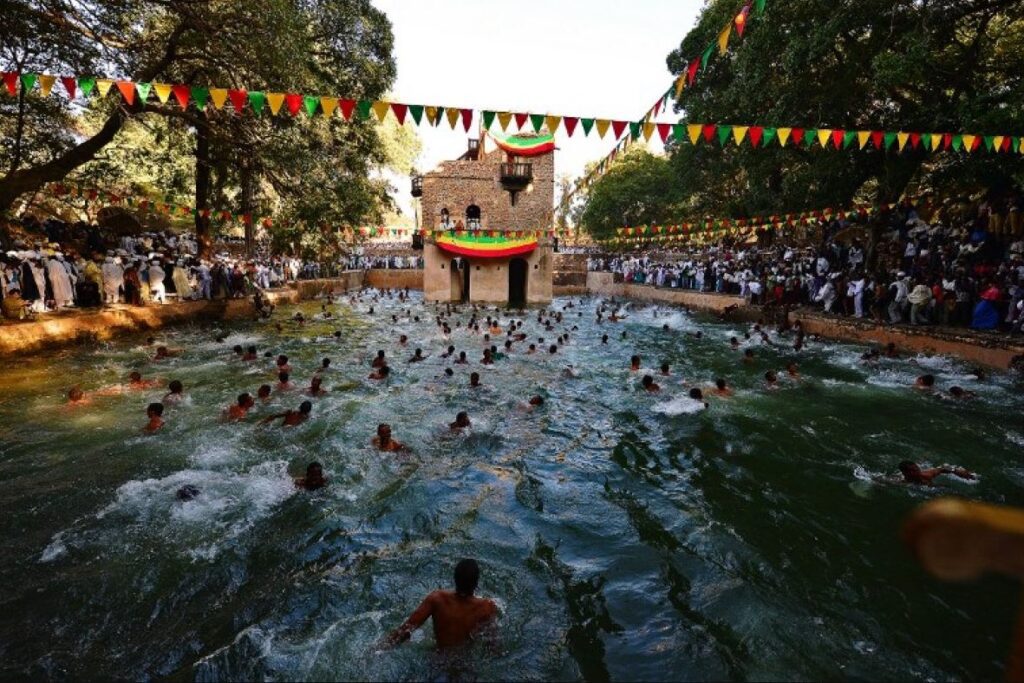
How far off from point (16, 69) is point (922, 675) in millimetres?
17077

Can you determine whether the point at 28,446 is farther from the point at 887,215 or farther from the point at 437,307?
the point at 887,215

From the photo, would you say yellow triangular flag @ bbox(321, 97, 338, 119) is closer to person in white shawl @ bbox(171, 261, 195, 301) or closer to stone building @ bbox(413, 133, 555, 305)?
person in white shawl @ bbox(171, 261, 195, 301)

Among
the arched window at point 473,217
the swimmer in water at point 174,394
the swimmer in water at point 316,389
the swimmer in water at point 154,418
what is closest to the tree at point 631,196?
the arched window at point 473,217

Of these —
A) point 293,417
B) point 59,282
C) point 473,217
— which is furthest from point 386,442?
point 473,217

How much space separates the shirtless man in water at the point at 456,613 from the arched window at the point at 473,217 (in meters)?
31.4

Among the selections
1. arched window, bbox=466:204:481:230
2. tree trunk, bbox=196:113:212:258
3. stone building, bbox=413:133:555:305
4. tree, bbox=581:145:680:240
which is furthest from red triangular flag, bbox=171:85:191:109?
tree, bbox=581:145:680:240

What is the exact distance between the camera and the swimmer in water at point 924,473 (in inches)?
308

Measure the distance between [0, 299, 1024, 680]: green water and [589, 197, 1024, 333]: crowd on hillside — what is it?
380 centimetres

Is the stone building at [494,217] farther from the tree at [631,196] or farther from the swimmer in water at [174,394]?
the swimmer in water at [174,394]

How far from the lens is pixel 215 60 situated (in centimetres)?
1309

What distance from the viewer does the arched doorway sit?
35844 millimetres

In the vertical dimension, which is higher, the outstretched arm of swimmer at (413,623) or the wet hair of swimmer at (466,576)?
the wet hair of swimmer at (466,576)

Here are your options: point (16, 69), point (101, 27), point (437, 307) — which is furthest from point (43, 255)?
point (437, 307)

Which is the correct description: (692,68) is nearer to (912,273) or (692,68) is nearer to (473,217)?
(912,273)
